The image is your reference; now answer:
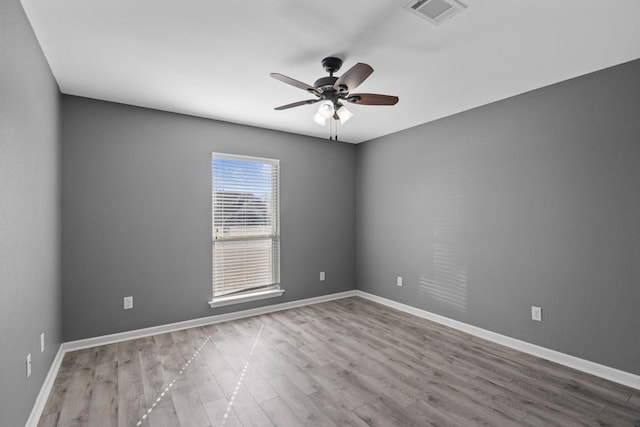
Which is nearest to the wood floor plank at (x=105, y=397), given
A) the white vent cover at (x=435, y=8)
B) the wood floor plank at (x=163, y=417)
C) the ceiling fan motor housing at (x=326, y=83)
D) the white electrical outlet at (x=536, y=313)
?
the wood floor plank at (x=163, y=417)

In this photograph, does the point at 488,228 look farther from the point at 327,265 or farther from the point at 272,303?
the point at 272,303

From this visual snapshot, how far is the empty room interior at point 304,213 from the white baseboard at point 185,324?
3 centimetres

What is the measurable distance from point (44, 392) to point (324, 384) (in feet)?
6.68

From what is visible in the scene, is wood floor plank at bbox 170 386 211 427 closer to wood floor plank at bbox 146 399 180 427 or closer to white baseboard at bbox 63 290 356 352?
wood floor plank at bbox 146 399 180 427

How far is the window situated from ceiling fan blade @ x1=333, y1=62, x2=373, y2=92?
2.17m

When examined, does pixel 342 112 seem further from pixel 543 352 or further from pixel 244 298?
pixel 543 352

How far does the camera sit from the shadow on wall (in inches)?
145

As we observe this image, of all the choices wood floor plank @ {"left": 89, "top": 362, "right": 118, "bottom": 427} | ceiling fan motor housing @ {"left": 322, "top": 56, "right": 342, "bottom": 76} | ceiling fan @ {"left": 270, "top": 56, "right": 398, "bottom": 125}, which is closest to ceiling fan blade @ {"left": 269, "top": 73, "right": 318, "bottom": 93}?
ceiling fan @ {"left": 270, "top": 56, "right": 398, "bottom": 125}

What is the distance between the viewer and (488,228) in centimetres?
343

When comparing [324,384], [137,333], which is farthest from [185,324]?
[324,384]

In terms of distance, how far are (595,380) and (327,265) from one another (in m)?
3.23

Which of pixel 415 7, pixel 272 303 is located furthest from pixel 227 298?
pixel 415 7

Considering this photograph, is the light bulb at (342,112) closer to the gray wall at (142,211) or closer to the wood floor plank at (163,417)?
the gray wall at (142,211)

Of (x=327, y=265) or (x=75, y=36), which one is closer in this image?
(x=75, y=36)
